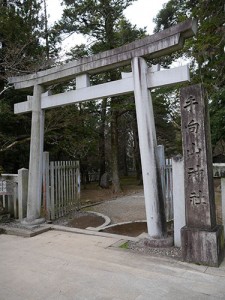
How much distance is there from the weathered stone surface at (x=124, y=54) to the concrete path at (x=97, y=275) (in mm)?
3827

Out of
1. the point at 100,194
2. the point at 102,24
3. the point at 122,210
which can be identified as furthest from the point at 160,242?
the point at 102,24

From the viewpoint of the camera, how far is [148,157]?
5250 millimetres

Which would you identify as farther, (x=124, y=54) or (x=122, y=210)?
(x=122, y=210)

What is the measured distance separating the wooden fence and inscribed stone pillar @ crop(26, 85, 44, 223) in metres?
0.39

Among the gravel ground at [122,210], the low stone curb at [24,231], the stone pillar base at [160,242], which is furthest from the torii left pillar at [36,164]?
the stone pillar base at [160,242]

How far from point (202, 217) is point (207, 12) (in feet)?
27.4

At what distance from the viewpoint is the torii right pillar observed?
4.18 m

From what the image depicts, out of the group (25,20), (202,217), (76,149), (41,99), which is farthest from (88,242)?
(25,20)

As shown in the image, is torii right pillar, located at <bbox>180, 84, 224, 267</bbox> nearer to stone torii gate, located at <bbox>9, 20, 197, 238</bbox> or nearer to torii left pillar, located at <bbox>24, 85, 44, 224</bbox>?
stone torii gate, located at <bbox>9, 20, 197, 238</bbox>

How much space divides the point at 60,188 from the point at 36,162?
1.36 metres

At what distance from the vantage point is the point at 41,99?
7.16 metres

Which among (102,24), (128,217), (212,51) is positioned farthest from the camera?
(102,24)

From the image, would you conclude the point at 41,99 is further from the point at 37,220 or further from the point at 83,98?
the point at 37,220

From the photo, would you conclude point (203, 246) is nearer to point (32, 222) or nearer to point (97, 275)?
point (97, 275)
